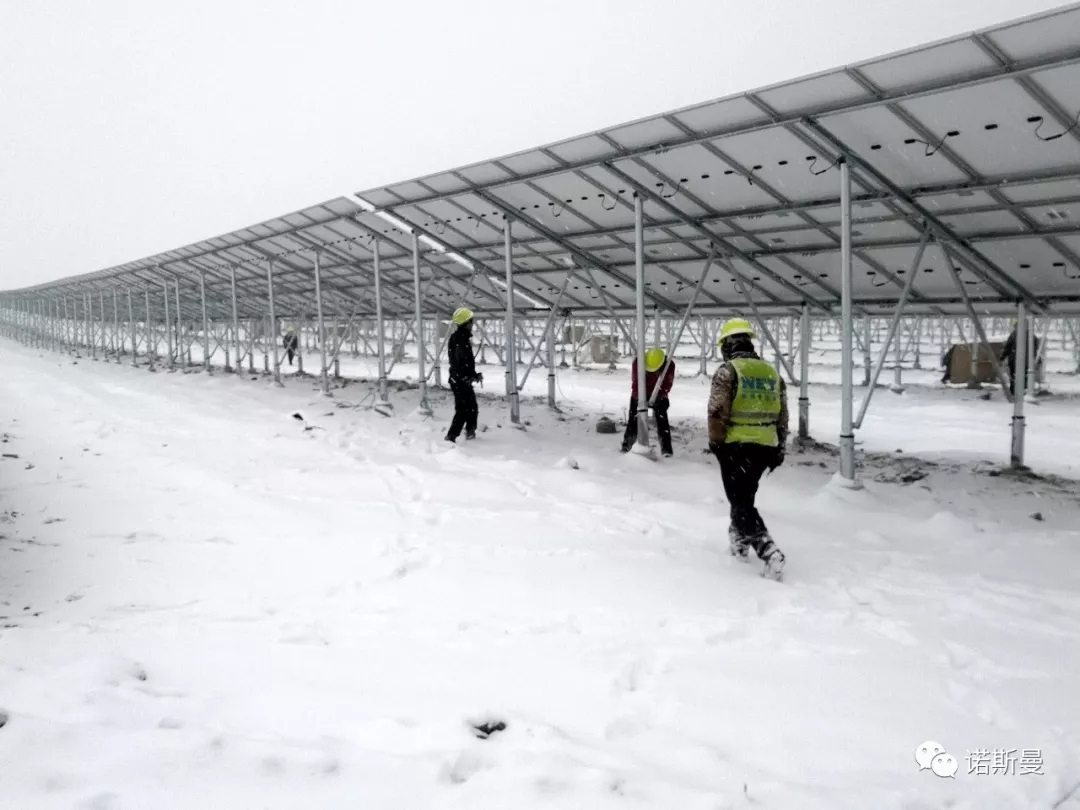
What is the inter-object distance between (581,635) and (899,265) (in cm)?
676

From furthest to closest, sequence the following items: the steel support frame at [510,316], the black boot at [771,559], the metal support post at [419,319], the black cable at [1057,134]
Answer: the metal support post at [419,319]
the steel support frame at [510,316]
the black cable at [1057,134]
the black boot at [771,559]

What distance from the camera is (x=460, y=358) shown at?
8.98 meters

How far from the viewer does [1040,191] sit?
6055mm

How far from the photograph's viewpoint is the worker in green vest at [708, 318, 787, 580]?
4.49 meters

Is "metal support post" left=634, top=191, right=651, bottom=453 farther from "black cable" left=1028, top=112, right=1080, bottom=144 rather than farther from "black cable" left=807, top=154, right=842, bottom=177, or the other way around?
"black cable" left=1028, top=112, right=1080, bottom=144

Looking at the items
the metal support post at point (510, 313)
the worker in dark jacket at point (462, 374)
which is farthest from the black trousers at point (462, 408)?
the metal support post at point (510, 313)

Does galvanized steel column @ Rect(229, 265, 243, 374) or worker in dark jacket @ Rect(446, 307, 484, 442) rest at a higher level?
galvanized steel column @ Rect(229, 265, 243, 374)

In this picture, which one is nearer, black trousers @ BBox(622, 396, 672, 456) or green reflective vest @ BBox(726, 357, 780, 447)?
green reflective vest @ BBox(726, 357, 780, 447)

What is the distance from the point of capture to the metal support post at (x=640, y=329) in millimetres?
7945

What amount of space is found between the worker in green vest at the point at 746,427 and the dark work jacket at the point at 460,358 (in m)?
4.88

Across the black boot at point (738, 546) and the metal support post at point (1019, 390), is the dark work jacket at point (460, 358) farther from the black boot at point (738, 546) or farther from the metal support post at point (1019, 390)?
the metal support post at point (1019, 390)

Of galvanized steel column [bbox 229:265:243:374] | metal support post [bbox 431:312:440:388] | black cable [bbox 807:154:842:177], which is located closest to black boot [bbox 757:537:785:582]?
black cable [bbox 807:154:842:177]

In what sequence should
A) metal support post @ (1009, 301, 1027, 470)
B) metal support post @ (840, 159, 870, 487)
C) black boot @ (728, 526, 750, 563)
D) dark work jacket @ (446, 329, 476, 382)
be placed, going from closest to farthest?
1. black boot @ (728, 526, 750, 563)
2. metal support post @ (840, 159, 870, 487)
3. metal support post @ (1009, 301, 1027, 470)
4. dark work jacket @ (446, 329, 476, 382)

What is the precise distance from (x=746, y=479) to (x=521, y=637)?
194cm
